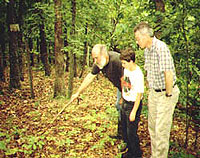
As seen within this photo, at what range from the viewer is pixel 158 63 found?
3.26 meters

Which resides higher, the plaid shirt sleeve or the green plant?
the plaid shirt sleeve

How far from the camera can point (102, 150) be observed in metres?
4.67

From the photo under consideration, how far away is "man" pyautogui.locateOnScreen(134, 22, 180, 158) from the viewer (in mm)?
3107

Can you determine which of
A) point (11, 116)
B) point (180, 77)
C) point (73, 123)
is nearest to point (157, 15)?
point (180, 77)

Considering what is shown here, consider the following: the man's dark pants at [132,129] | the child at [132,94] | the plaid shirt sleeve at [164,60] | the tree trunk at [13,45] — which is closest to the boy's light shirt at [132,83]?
the child at [132,94]

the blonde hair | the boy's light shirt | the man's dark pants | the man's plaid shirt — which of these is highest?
the blonde hair

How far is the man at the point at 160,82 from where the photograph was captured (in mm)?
3107

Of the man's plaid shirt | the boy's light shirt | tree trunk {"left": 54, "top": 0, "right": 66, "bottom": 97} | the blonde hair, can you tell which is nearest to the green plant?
the boy's light shirt

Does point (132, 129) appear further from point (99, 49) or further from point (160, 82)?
point (99, 49)

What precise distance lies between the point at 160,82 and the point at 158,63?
13.5 inches

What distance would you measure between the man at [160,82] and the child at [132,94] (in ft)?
0.78

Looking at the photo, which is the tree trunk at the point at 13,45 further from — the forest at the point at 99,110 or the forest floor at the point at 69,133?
the forest floor at the point at 69,133

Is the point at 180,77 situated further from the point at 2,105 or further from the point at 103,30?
the point at 103,30

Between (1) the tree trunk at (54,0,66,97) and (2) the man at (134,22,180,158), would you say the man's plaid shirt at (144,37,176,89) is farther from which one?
(1) the tree trunk at (54,0,66,97)
